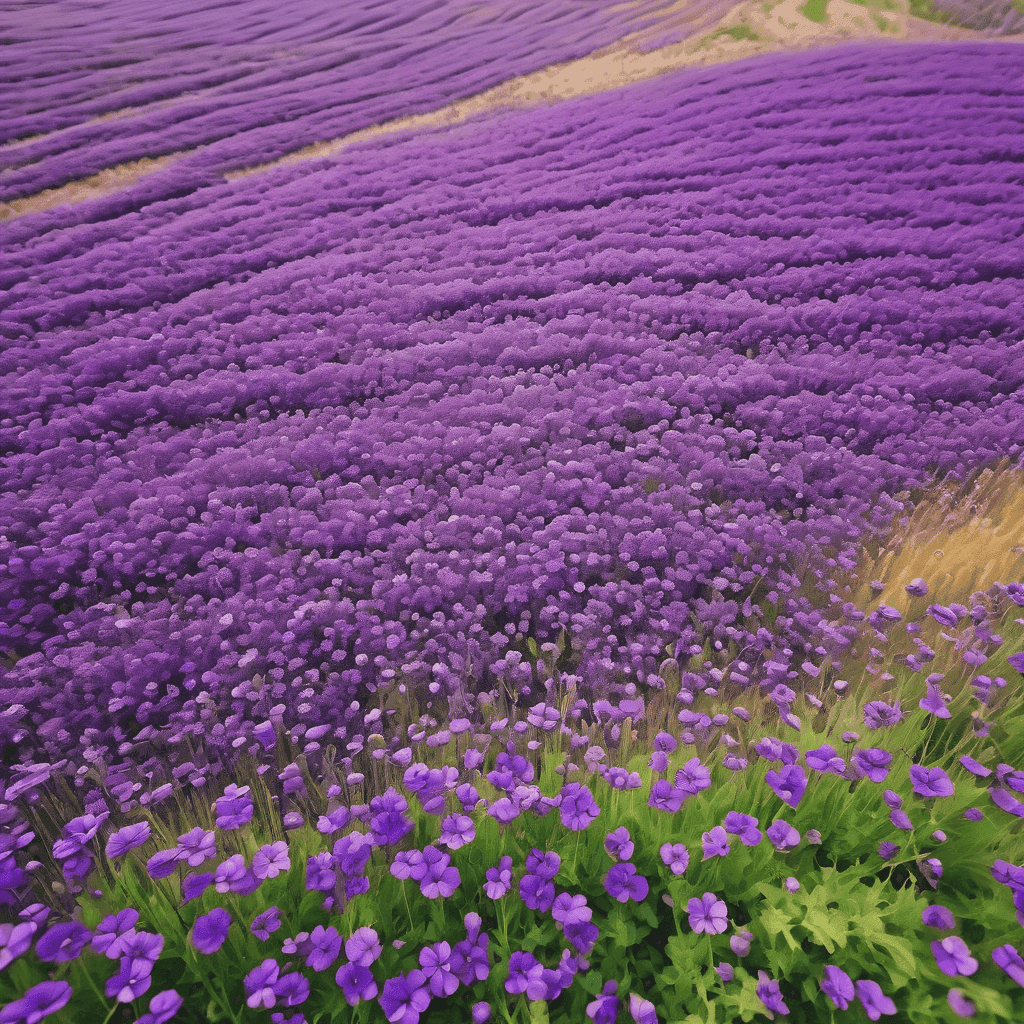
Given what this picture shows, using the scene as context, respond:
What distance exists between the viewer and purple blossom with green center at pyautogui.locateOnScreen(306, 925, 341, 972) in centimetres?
130

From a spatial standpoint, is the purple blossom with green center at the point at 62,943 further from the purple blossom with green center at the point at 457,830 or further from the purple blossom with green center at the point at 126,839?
the purple blossom with green center at the point at 457,830

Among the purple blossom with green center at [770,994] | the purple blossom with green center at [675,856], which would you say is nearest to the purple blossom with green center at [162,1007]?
the purple blossom with green center at [675,856]

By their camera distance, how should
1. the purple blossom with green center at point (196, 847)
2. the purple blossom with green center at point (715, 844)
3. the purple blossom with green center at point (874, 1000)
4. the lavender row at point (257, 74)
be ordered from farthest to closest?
the lavender row at point (257, 74)
the purple blossom with green center at point (715, 844)
the purple blossom with green center at point (196, 847)
the purple blossom with green center at point (874, 1000)

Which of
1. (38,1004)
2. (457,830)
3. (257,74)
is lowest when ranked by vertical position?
(457,830)

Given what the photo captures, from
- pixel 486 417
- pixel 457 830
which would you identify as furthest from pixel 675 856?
pixel 486 417

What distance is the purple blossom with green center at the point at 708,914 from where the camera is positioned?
135 centimetres

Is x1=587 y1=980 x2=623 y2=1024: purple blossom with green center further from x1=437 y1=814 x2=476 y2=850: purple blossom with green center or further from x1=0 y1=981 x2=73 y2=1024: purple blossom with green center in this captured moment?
x1=0 y1=981 x2=73 y2=1024: purple blossom with green center

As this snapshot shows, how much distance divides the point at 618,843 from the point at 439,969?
499mm

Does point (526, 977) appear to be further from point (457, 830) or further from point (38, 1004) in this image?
point (38, 1004)

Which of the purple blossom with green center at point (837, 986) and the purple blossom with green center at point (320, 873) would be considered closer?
the purple blossom with green center at point (837, 986)

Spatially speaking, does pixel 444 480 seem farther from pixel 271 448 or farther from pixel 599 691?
pixel 599 691

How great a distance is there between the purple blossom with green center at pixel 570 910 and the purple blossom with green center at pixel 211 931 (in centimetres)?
73

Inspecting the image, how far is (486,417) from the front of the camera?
3.30 meters

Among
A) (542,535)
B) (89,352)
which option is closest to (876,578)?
(542,535)
